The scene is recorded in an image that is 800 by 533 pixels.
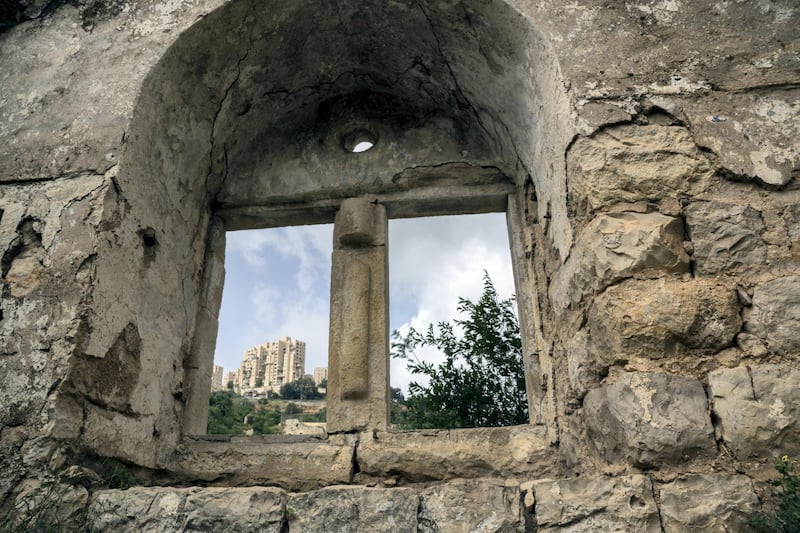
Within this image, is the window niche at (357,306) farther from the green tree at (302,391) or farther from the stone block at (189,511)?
the green tree at (302,391)

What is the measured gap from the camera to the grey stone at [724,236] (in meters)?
2.00

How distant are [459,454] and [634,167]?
148 cm

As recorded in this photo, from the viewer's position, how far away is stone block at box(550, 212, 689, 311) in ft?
6.59

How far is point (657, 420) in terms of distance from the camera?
180 cm

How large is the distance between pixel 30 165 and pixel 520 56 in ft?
7.77

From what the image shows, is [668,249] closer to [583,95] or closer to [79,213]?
[583,95]

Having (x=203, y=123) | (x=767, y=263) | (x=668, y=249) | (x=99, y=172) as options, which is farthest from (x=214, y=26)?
(x=767, y=263)

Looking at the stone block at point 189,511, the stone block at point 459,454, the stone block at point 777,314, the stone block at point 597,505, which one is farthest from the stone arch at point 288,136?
the stone block at point 597,505

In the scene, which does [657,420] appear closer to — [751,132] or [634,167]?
[634,167]

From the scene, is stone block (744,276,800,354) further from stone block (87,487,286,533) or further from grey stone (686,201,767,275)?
stone block (87,487,286,533)

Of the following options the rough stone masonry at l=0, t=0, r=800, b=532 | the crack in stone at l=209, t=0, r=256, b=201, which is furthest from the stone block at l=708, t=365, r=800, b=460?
the crack in stone at l=209, t=0, r=256, b=201

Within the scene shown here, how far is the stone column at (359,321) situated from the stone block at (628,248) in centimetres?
127

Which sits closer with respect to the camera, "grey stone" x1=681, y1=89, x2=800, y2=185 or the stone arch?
"grey stone" x1=681, y1=89, x2=800, y2=185

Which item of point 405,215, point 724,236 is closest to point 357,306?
point 405,215
